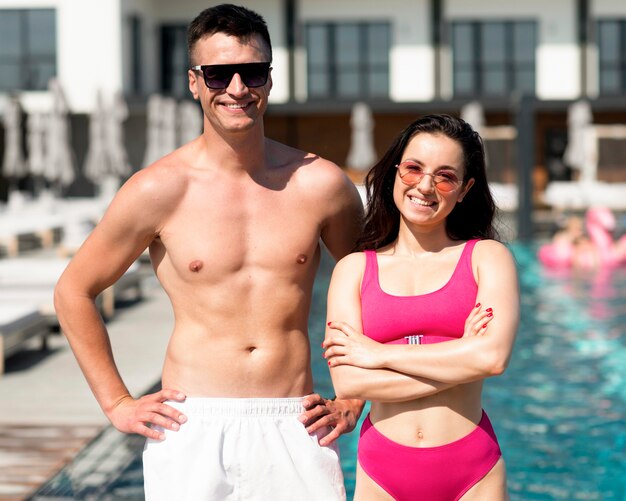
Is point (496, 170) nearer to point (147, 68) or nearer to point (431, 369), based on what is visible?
point (147, 68)

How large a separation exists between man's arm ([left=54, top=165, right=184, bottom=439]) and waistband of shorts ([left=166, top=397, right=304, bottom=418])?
50 millimetres

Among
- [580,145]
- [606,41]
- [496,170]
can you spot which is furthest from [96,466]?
[606,41]

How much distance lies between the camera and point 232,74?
2.79m

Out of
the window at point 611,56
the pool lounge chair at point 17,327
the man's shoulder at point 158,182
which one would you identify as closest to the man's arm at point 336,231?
the man's shoulder at point 158,182

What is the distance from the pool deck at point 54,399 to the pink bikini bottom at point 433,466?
2393 millimetres

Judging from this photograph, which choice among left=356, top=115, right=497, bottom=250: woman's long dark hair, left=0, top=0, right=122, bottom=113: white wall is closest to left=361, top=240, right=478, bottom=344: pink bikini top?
left=356, top=115, right=497, bottom=250: woman's long dark hair

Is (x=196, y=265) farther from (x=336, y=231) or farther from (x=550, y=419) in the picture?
(x=550, y=419)

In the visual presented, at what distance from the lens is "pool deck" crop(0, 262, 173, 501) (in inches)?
206

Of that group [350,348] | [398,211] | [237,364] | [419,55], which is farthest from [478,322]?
[419,55]

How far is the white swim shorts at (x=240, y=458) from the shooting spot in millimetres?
2826

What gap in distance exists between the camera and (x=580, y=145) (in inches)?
922

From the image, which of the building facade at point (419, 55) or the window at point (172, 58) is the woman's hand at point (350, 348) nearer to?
the building facade at point (419, 55)

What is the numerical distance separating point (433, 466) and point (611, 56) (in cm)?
3187

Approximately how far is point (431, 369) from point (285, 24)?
30588 millimetres
